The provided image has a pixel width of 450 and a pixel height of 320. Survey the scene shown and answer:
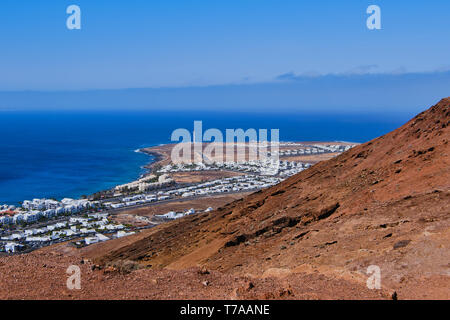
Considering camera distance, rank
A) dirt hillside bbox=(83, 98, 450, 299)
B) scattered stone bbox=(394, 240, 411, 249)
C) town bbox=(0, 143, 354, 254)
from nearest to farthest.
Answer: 1. dirt hillside bbox=(83, 98, 450, 299)
2. scattered stone bbox=(394, 240, 411, 249)
3. town bbox=(0, 143, 354, 254)

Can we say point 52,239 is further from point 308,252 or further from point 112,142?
Result: point 112,142

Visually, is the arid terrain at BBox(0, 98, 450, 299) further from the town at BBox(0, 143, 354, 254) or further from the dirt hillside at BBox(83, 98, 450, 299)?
the town at BBox(0, 143, 354, 254)

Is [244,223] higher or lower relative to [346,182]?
lower

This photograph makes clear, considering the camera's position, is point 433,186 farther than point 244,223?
No

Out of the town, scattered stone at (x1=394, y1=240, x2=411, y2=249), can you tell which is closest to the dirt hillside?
scattered stone at (x1=394, y1=240, x2=411, y2=249)

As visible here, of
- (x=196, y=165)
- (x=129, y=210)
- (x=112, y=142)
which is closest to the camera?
(x=129, y=210)

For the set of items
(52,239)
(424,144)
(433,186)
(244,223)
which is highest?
(424,144)

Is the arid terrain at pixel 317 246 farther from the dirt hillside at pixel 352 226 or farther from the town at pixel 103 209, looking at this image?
A: the town at pixel 103 209

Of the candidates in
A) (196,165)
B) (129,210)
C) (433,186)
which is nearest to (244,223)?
(433,186)
